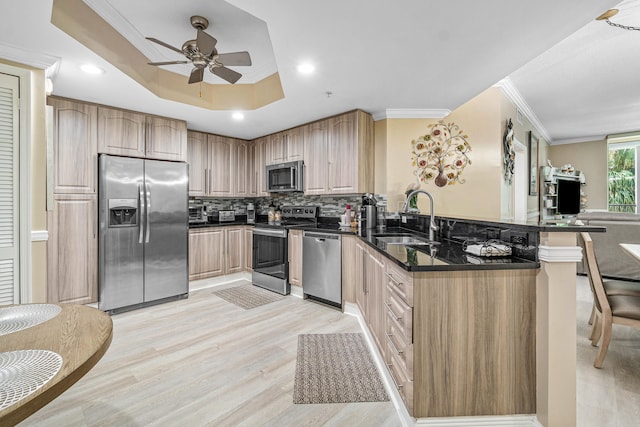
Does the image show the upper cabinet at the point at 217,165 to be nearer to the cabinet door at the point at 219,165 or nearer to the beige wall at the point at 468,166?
the cabinet door at the point at 219,165

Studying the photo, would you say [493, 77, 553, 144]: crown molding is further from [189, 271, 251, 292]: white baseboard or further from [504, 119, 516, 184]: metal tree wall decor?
[189, 271, 251, 292]: white baseboard

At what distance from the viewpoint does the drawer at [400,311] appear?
1.55 metres

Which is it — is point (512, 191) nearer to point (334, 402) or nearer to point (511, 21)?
point (511, 21)

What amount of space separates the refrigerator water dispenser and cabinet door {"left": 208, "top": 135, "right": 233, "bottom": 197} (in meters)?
1.27

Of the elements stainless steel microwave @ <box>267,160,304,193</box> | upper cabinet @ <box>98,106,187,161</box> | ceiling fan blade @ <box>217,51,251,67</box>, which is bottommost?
stainless steel microwave @ <box>267,160,304,193</box>

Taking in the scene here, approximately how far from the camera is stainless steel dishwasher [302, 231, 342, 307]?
133 inches

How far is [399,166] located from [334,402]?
2.70m

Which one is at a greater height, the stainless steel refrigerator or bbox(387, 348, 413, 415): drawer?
the stainless steel refrigerator

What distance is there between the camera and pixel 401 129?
3.71m

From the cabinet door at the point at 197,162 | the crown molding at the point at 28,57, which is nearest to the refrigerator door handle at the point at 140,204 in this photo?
the cabinet door at the point at 197,162

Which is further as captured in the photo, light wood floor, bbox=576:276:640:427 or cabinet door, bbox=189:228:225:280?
cabinet door, bbox=189:228:225:280

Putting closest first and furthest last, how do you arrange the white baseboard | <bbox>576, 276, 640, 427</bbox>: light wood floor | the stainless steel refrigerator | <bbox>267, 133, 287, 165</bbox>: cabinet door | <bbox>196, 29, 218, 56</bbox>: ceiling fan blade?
<bbox>576, 276, 640, 427</bbox>: light wood floor < <bbox>196, 29, 218, 56</bbox>: ceiling fan blade < the stainless steel refrigerator < the white baseboard < <bbox>267, 133, 287, 165</bbox>: cabinet door

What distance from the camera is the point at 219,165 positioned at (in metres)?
4.73

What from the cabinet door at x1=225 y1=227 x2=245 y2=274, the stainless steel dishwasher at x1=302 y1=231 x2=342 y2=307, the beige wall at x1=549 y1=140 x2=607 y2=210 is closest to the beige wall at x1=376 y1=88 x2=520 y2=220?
the stainless steel dishwasher at x1=302 y1=231 x2=342 y2=307
